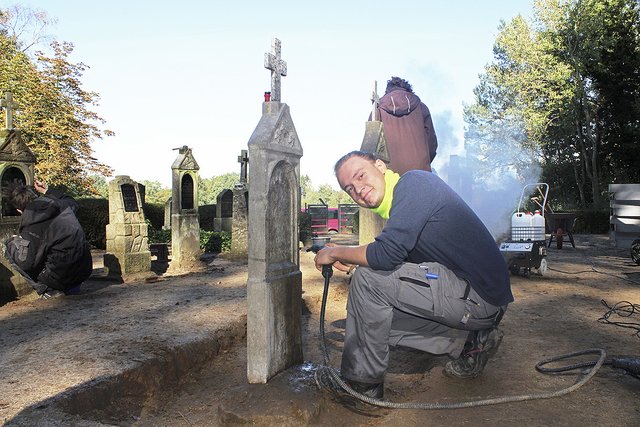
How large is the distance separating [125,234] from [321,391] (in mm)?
7182

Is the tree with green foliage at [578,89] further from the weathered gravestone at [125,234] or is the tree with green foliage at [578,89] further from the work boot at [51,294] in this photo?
the work boot at [51,294]

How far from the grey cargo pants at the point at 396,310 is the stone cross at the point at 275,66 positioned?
1978 mm

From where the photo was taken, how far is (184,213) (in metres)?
11.1

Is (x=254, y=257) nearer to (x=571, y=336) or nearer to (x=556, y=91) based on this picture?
(x=571, y=336)

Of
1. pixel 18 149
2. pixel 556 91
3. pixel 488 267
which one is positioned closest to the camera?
pixel 488 267

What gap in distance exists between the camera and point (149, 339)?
177 inches

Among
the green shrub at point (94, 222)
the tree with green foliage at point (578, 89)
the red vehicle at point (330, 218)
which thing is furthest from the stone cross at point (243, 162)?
the tree with green foliage at point (578, 89)

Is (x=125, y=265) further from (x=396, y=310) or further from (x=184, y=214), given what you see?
(x=396, y=310)

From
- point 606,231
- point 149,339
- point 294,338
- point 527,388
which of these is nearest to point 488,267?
point 527,388

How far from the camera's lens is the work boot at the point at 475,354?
10.4 feet

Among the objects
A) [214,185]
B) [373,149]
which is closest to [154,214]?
[373,149]

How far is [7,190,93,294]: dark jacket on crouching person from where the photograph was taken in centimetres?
639

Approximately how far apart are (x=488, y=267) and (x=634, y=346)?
223 centimetres

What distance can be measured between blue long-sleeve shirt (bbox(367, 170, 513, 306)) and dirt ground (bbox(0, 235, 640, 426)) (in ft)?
2.26
